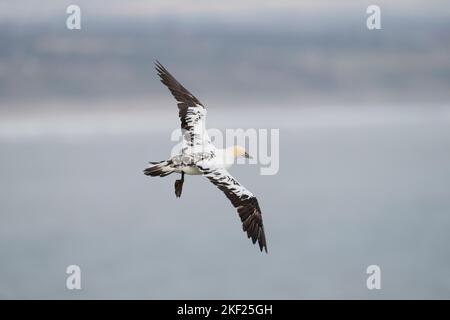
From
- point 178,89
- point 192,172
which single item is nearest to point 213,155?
point 192,172

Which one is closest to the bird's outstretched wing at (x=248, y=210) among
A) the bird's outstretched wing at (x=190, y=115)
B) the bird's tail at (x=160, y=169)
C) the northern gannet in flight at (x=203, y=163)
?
the northern gannet in flight at (x=203, y=163)

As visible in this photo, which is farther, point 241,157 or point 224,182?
point 241,157

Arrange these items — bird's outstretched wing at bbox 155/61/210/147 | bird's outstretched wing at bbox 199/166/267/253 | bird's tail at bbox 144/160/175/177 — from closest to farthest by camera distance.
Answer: bird's outstretched wing at bbox 199/166/267/253 → bird's tail at bbox 144/160/175/177 → bird's outstretched wing at bbox 155/61/210/147

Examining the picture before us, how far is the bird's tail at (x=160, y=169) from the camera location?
1373 centimetres

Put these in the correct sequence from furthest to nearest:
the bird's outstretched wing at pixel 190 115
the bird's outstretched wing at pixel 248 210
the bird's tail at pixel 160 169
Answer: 1. the bird's outstretched wing at pixel 190 115
2. the bird's tail at pixel 160 169
3. the bird's outstretched wing at pixel 248 210

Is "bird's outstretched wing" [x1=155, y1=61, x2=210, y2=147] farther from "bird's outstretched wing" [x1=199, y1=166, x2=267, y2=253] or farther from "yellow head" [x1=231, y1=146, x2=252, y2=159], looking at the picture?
"bird's outstretched wing" [x1=199, y1=166, x2=267, y2=253]

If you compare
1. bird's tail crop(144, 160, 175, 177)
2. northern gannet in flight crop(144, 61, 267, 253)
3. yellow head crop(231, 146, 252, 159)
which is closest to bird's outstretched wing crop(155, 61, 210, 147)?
northern gannet in flight crop(144, 61, 267, 253)

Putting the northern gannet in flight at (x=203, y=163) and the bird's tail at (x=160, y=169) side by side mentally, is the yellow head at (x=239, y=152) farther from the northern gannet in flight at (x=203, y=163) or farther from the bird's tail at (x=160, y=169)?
the bird's tail at (x=160, y=169)

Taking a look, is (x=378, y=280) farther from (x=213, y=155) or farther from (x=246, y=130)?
(x=246, y=130)

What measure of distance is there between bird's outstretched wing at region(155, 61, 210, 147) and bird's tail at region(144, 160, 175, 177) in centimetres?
94

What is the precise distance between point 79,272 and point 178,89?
383cm

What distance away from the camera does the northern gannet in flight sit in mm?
13641

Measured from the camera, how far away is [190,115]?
49.7 ft

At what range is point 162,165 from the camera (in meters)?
13.8
